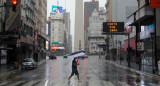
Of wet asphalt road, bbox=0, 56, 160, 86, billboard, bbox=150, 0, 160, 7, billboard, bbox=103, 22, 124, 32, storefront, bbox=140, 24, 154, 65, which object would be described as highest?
billboard, bbox=150, 0, 160, 7

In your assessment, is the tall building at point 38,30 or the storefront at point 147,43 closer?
the storefront at point 147,43

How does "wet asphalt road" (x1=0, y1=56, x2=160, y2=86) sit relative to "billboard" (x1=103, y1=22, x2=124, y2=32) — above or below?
below

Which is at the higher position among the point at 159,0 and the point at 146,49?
the point at 159,0

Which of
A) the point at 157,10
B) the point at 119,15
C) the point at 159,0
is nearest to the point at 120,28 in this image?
the point at 157,10

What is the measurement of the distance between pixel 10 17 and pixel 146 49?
25900mm

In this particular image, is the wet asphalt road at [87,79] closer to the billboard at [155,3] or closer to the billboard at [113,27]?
the billboard at [155,3]

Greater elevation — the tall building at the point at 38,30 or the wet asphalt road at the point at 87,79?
the tall building at the point at 38,30

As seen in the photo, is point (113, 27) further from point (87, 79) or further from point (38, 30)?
point (87, 79)

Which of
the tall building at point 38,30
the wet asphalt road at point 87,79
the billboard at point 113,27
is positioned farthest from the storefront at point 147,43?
the tall building at point 38,30

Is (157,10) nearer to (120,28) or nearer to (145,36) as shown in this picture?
(145,36)

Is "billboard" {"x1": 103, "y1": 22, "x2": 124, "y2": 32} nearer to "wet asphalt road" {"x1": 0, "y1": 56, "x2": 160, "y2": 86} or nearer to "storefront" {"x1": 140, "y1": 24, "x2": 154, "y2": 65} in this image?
"storefront" {"x1": 140, "y1": 24, "x2": 154, "y2": 65}

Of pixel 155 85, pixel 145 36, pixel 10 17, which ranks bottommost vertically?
pixel 155 85

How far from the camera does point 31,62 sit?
35.1 meters

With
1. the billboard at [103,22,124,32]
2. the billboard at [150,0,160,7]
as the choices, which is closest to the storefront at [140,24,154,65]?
the billboard at [150,0,160,7]
